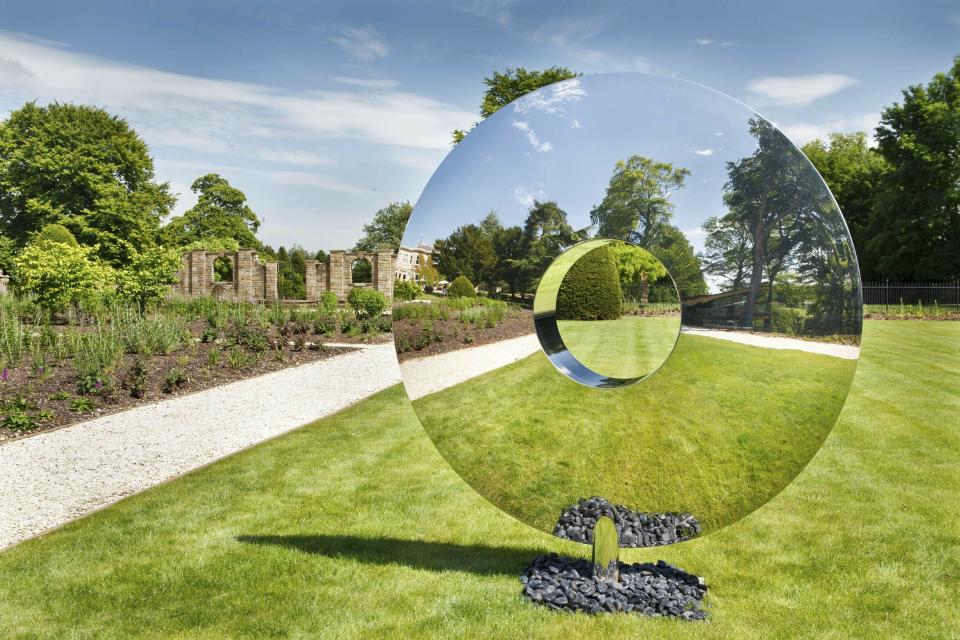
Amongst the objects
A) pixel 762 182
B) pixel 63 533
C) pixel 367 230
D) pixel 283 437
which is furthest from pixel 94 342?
pixel 367 230

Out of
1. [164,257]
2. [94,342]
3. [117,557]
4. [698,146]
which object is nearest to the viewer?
[698,146]

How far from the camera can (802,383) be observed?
3369 millimetres

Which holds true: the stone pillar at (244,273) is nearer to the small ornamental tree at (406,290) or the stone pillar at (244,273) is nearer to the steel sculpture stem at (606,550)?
the small ornamental tree at (406,290)

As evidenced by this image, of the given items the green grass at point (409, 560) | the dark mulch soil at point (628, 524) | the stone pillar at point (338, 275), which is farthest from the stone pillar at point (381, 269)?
the dark mulch soil at point (628, 524)

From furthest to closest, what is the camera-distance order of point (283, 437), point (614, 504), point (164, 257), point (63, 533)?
1. point (164, 257)
2. point (283, 437)
3. point (63, 533)
4. point (614, 504)

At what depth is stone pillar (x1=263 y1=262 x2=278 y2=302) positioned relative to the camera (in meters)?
31.3

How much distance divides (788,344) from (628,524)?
122 cm

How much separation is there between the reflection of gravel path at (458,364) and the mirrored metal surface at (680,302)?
0.18m

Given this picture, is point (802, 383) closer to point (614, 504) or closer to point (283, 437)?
point (614, 504)

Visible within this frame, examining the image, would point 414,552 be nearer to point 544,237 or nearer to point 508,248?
point 508,248

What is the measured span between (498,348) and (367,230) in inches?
2357

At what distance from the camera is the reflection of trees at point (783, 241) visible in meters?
3.37

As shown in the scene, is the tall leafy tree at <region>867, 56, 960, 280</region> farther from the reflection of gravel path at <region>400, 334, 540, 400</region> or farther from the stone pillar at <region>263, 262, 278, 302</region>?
the reflection of gravel path at <region>400, 334, 540, 400</region>

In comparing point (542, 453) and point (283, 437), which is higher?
point (542, 453)
